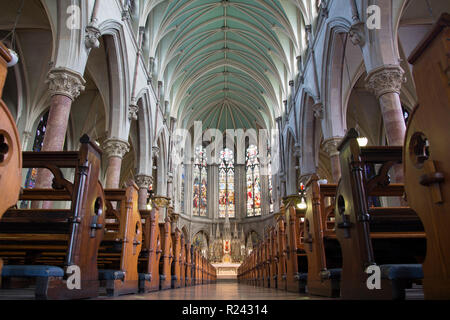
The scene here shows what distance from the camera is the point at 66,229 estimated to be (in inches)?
147

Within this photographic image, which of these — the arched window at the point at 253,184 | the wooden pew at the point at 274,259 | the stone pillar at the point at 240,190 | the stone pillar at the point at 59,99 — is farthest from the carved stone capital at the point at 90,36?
the stone pillar at the point at 240,190

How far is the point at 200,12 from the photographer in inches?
715

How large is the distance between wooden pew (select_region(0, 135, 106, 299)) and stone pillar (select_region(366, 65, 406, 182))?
628 cm

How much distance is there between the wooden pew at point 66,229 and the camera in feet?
8.54

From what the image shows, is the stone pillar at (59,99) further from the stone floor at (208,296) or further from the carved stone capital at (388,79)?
the carved stone capital at (388,79)

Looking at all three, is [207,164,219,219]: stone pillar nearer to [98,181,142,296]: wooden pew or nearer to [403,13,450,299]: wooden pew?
[98,181,142,296]: wooden pew

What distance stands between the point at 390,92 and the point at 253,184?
21.2 metres

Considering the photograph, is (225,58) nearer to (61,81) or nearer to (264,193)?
(264,193)

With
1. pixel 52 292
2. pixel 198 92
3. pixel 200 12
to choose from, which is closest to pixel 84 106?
pixel 200 12

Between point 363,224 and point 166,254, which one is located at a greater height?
point 363,224

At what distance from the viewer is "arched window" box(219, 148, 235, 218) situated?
92.2ft

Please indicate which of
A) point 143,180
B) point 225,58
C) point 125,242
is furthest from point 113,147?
point 225,58

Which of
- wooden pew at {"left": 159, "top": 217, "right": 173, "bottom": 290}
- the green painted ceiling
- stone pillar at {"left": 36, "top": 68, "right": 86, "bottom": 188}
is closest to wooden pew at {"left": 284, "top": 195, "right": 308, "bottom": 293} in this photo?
wooden pew at {"left": 159, "top": 217, "right": 173, "bottom": 290}
